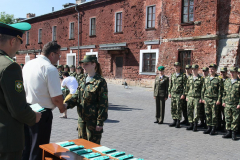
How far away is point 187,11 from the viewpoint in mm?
18281

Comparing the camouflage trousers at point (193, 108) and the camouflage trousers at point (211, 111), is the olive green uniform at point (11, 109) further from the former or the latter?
the camouflage trousers at point (193, 108)

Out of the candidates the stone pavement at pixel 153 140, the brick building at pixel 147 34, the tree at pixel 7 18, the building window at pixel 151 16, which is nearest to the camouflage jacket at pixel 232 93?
the stone pavement at pixel 153 140

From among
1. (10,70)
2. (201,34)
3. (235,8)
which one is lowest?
(10,70)

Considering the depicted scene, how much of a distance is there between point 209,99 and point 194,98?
1.74 feet

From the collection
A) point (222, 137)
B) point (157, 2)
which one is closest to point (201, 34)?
point (157, 2)

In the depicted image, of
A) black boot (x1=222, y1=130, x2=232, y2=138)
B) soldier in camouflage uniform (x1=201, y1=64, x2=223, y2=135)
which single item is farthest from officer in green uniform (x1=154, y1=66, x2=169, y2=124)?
black boot (x1=222, y1=130, x2=232, y2=138)

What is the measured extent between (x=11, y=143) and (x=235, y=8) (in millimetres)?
16637

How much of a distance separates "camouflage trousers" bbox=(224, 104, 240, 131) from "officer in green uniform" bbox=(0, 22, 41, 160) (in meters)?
6.13

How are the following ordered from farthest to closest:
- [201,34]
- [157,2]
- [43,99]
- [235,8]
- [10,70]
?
[157,2]
[201,34]
[235,8]
[43,99]
[10,70]

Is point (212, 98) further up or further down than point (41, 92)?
further down

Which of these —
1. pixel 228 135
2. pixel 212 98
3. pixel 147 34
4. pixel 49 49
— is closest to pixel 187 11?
pixel 147 34

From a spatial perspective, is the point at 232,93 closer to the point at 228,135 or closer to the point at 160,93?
the point at 228,135

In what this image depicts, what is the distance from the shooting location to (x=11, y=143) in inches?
A: 97.6

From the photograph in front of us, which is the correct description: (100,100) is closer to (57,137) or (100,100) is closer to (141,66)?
(57,137)
